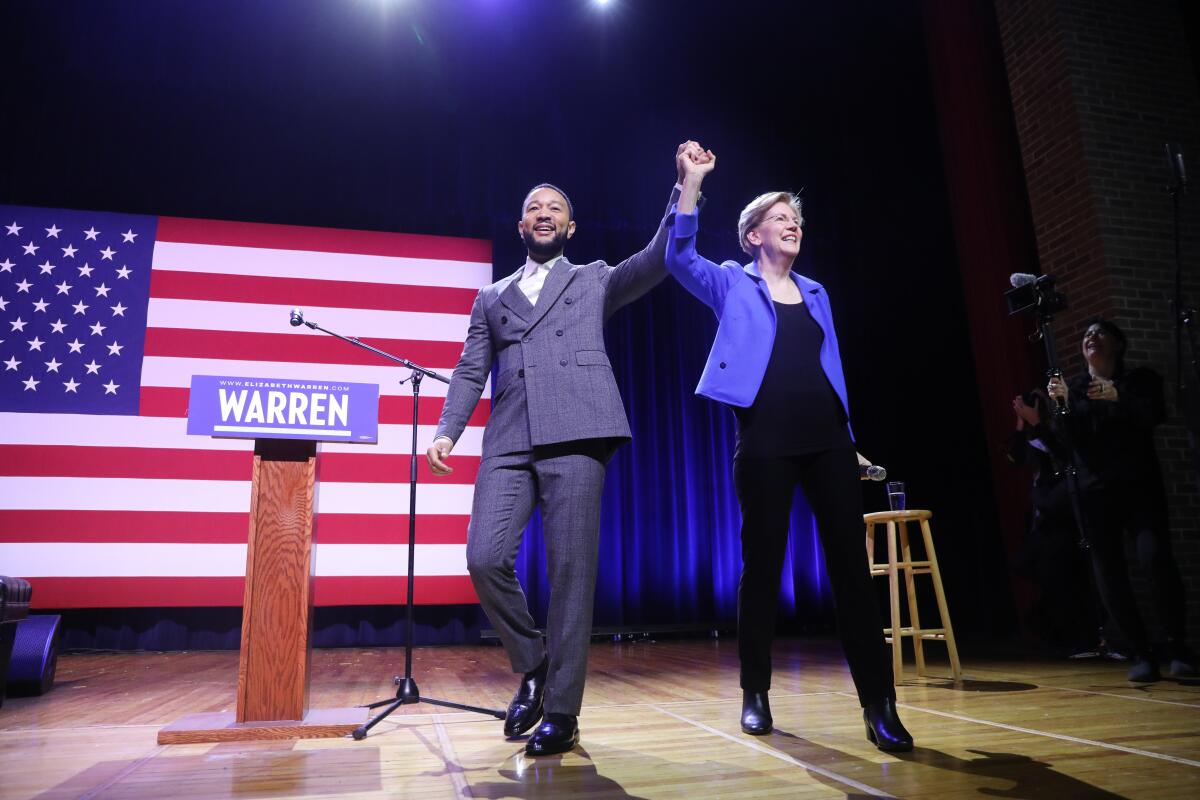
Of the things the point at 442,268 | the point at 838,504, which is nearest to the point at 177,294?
the point at 442,268

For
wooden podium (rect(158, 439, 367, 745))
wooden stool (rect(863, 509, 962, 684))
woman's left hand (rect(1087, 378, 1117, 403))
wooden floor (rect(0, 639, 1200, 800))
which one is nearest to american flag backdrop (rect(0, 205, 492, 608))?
wooden floor (rect(0, 639, 1200, 800))

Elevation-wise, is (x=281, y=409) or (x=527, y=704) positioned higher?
(x=281, y=409)

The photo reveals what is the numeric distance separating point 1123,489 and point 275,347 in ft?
15.1

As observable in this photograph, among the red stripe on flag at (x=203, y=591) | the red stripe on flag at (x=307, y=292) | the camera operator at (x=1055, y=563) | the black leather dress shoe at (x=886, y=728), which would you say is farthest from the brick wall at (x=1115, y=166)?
the red stripe on flag at (x=203, y=591)

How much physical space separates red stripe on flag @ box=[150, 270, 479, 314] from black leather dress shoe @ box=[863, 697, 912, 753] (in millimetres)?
4173

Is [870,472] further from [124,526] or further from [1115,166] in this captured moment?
[124,526]

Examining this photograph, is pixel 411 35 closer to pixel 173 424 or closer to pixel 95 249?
pixel 95 249

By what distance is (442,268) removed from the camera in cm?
543

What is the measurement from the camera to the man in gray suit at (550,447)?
5.70ft

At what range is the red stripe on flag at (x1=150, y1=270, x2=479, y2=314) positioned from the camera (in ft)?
16.5

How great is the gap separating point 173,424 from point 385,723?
135 inches

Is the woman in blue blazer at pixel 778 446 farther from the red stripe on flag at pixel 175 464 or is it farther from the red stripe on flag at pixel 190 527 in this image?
the red stripe on flag at pixel 190 527

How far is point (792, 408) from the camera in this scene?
6.01 ft

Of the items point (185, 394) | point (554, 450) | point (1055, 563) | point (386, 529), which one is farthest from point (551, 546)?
point (185, 394)
